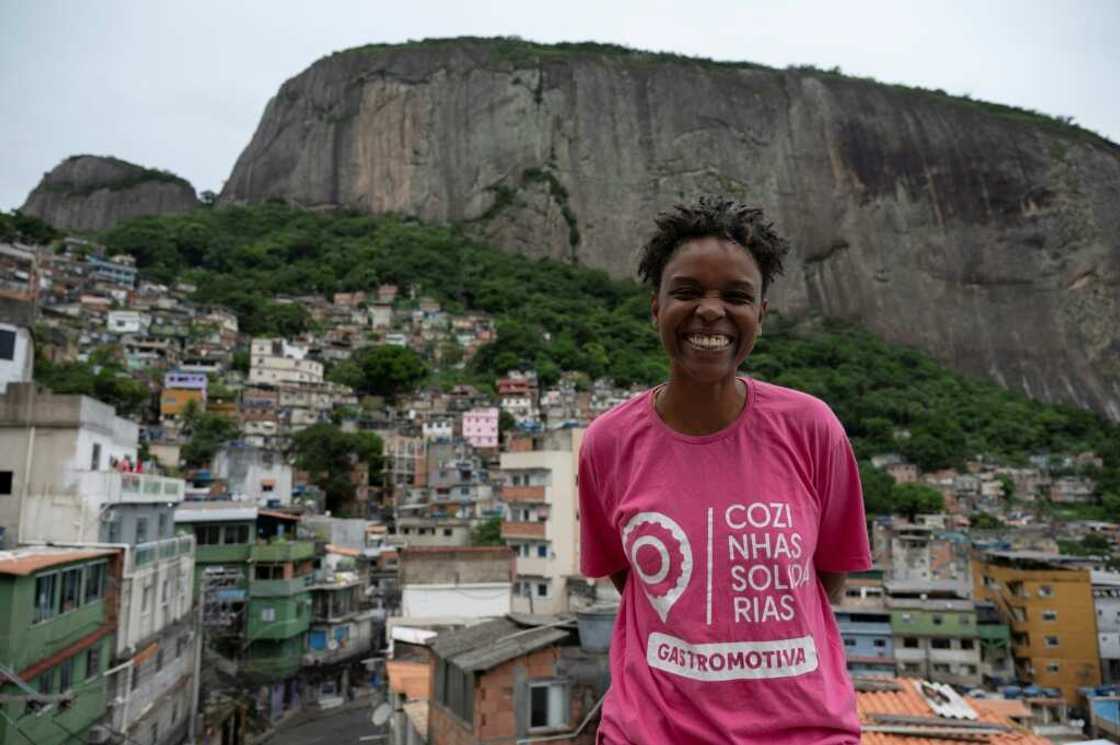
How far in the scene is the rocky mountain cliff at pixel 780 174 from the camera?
8925 cm

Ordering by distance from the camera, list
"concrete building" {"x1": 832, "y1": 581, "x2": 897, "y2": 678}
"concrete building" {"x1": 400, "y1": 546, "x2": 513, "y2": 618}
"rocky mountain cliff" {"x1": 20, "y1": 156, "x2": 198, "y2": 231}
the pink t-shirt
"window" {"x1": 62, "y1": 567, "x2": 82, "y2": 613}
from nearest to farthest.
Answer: the pink t-shirt, "window" {"x1": 62, "y1": 567, "x2": 82, "y2": 613}, "concrete building" {"x1": 400, "y1": 546, "x2": 513, "y2": 618}, "concrete building" {"x1": 832, "y1": 581, "x2": 897, "y2": 678}, "rocky mountain cliff" {"x1": 20, "y1": 156, "x2": 198, "y2": 231}

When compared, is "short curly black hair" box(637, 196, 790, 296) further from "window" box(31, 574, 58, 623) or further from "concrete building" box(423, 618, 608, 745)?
"window" box(31, 574, 58, 623)

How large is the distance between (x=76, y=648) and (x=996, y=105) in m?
121

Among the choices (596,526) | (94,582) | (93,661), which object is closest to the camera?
(596,526)

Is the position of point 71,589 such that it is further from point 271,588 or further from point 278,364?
point 278,364

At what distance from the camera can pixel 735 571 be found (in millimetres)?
1948

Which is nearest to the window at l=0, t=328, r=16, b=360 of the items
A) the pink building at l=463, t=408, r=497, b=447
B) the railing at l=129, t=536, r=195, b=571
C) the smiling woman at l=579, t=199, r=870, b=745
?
the railing at l=129, t=536, r=195, b=571

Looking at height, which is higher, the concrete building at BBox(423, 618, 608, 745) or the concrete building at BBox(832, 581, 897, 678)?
the concrete building at BBox(423, 618, 608, 745)

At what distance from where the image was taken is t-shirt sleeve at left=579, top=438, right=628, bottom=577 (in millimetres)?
2230

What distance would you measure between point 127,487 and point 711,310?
17.7 metres

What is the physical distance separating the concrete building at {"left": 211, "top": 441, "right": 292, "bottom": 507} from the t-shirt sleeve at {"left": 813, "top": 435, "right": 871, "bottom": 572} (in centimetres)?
3605

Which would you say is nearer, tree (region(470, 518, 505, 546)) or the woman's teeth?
the woman's teeth

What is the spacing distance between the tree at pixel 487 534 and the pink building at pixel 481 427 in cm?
2217

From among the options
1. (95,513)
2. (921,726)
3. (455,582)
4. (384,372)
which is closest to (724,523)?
(921,726)
